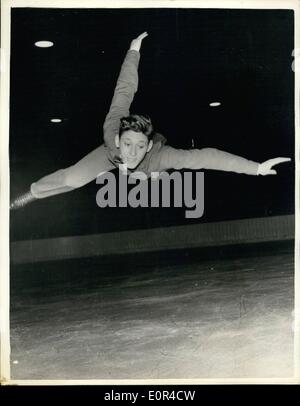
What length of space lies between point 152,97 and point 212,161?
26 centimetres

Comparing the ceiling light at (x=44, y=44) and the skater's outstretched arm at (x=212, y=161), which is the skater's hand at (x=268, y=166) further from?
the ceiling light at (x=44, y=44)

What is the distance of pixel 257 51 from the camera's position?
1.74m

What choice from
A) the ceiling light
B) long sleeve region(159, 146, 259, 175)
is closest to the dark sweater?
long sleeve region(159, 146, 259, 175)

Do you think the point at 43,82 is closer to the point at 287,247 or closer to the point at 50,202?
the point at 50,202

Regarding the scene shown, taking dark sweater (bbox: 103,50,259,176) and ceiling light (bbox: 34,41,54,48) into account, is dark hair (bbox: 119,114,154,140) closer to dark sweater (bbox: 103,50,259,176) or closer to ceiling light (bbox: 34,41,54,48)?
dark sweater (bbox: 103,50,259,176)

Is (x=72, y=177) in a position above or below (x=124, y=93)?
below

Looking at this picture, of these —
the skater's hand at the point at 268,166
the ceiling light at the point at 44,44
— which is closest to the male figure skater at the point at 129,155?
the skater's hand at the point at 268,166

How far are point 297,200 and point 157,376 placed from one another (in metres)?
0.65

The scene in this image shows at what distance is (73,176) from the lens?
5.62 ft

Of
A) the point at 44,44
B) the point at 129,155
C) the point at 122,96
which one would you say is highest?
the point at 44,44

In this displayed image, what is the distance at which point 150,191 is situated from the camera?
172 centimetres

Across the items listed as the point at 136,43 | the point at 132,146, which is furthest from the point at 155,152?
the point at 136,43

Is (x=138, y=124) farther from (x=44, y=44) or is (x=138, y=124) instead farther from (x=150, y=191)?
(x=44, y=44)

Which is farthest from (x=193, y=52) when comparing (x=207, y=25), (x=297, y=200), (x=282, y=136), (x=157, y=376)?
(x=157, y=376)
